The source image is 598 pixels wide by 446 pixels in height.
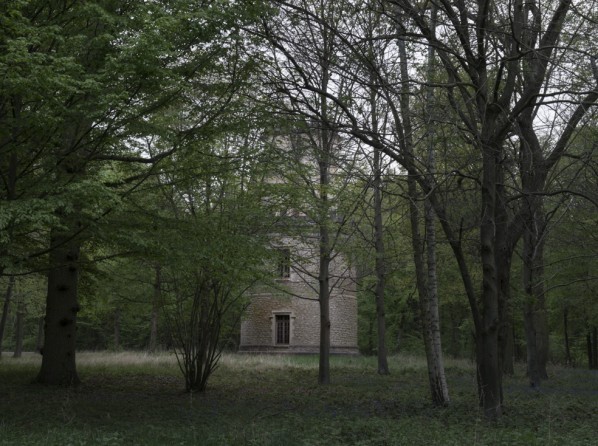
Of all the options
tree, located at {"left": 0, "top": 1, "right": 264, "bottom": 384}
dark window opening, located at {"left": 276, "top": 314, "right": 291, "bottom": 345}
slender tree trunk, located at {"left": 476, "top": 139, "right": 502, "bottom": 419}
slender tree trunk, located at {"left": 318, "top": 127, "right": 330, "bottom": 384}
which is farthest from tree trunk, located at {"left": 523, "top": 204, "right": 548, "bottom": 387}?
dark window opening, located at {"left": 276, "top": 314, "right": 291, "bottom": 345}

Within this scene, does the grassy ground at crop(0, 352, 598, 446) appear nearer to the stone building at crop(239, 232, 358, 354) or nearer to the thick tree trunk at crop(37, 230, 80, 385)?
the thick tree trunk at crop(37, 230, 80, 385)

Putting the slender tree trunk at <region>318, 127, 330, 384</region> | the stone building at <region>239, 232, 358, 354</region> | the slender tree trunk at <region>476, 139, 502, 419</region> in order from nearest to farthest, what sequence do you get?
1. the slender tree trunk at <region>476, 139, 502, 419</region>
2. the slender tree trunk at <region>318, 127, 330, 384</region>
3. the stone building at <region>239, 232, 358, 354</region>

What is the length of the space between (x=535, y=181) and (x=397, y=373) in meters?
11.3

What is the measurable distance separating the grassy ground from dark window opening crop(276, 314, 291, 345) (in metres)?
15.0

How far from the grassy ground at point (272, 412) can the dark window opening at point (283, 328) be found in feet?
49.1

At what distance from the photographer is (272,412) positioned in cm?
1027

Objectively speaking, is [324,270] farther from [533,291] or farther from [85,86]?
[85,86]

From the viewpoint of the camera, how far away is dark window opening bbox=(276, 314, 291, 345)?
109ft

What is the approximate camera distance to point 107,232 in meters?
8.71

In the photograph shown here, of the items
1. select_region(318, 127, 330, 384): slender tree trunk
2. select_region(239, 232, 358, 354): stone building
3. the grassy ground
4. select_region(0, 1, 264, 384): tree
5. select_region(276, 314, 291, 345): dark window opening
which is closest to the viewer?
select_region(0, 1, 264, 384): tree

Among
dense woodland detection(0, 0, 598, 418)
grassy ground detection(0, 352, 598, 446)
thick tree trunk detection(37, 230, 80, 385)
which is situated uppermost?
dense woodland detection(0, 0, 598, 418)

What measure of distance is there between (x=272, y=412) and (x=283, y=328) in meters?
23.3

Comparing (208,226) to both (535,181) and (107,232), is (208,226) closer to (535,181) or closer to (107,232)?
(107,232)

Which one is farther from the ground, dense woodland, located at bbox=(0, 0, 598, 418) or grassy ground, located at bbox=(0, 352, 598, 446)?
dense woodland, located at bbox=(0, 0, 598, 418)
